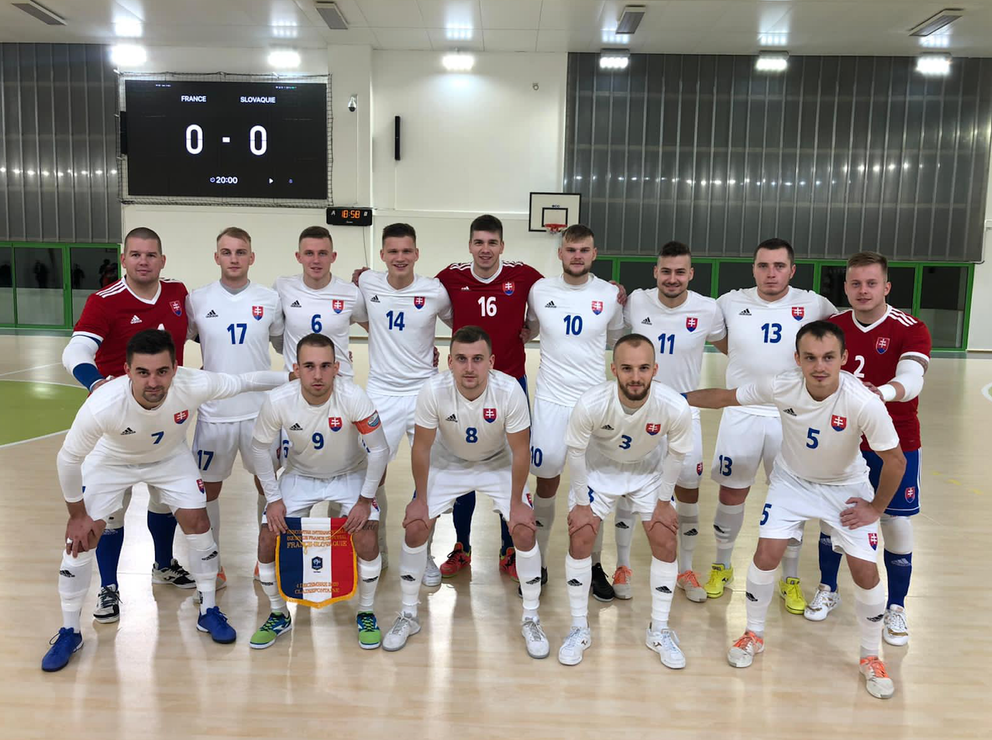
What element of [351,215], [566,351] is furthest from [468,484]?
[351,215]

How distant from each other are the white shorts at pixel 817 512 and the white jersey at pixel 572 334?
4.04 feet

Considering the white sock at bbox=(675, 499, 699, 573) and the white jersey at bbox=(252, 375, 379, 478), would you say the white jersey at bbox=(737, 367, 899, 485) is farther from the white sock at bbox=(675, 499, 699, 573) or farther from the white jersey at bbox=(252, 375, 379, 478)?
the white jersey at bbox=(252, 375, 379, 478)

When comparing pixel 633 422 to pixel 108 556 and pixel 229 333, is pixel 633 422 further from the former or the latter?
pixel 108 556

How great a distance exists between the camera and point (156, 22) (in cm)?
1313

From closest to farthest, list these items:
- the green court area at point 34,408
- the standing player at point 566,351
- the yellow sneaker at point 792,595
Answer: the yellow sneaker at point 792,595 < the standing player at point 566,351 < the green court area at point 34,408

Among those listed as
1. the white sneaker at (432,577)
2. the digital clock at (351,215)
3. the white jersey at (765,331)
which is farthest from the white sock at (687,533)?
the digital clock at (351,215)

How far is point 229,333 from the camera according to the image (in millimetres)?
4191

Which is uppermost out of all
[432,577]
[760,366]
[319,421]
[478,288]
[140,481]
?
[478,288]

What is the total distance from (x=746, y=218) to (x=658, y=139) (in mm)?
2407

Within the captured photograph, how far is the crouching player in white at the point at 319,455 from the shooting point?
3.62m

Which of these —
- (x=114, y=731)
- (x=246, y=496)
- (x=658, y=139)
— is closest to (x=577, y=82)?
(x=658, y=139)

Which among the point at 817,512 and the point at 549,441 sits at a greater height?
the point at 549,441

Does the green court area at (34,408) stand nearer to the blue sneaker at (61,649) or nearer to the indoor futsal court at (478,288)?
the indoor futsal court at (478,288)

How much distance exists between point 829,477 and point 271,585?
9.07 feet
